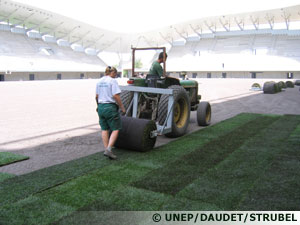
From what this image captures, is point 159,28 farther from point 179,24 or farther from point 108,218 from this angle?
point 108,218

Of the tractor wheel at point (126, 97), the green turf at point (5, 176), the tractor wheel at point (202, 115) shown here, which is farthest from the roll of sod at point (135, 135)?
the tractor wheel at point (202, 115)

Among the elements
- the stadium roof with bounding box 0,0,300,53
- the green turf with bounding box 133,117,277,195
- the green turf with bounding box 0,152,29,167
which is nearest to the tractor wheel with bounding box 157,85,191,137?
the green turf with bounding box 133,117,277,195

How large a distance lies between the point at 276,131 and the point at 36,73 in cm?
5772

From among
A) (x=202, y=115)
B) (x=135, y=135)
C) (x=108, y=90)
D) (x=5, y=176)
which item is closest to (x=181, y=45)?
(x=202, y=115)

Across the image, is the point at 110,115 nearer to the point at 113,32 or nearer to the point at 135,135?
the point at 135,135

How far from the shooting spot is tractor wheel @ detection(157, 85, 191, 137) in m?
7.35

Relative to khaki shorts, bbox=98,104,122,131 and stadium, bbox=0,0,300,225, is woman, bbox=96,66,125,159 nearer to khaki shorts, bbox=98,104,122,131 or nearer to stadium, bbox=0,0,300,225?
khaki shorts, bbox=98,104,122,131

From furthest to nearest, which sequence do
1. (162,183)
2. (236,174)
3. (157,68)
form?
(157,68), (236,174), (162,183)

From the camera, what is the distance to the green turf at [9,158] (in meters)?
5.64

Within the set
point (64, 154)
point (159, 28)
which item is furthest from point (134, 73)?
point (159, 28)

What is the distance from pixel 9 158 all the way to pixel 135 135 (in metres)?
2.48

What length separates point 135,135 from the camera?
20.3 ft

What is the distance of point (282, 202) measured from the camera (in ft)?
12.8

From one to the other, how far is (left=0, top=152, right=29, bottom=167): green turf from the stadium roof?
55.1 m
